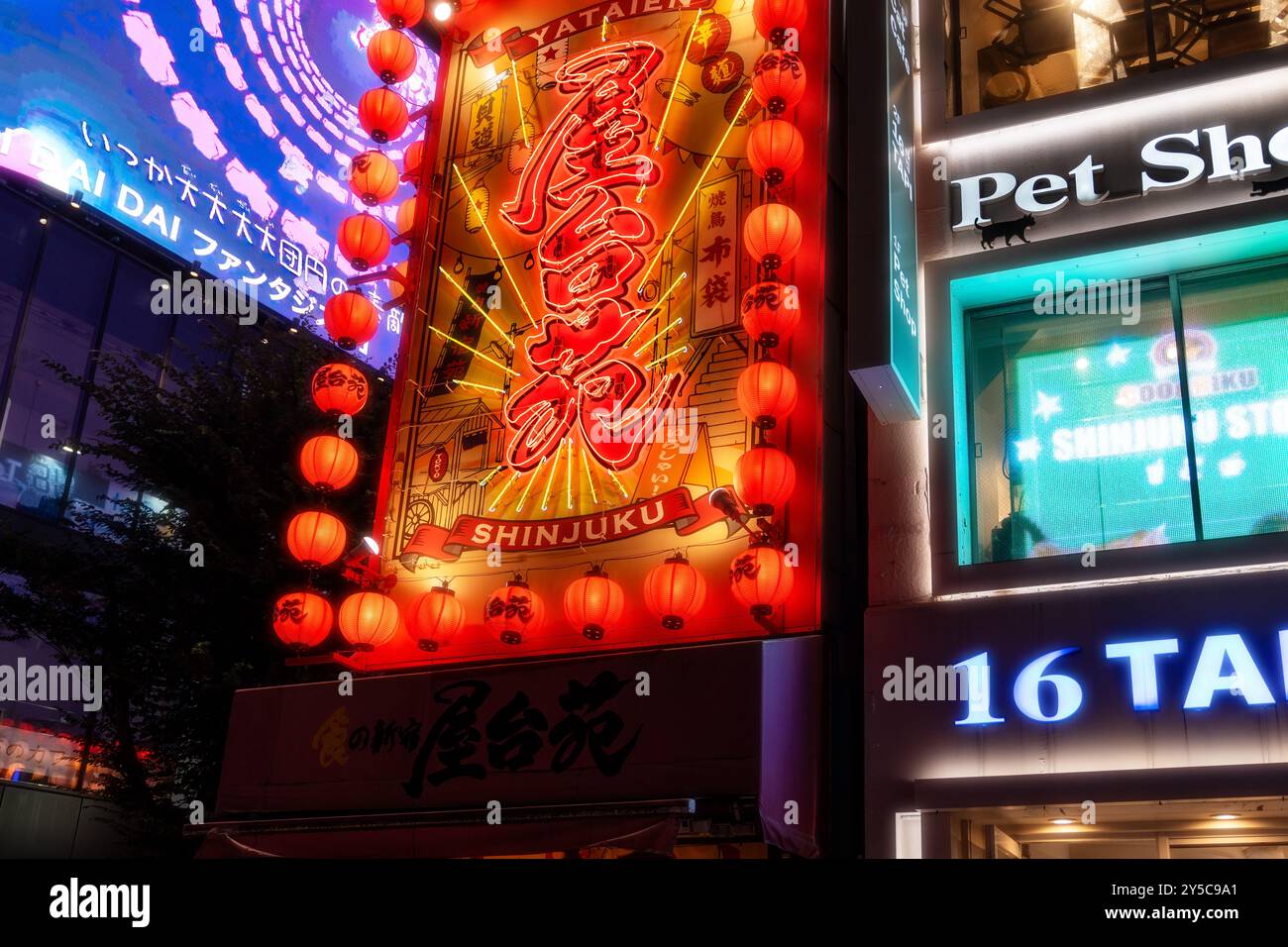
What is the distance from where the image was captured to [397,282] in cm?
1398

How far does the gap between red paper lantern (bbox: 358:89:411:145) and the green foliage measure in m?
4.59

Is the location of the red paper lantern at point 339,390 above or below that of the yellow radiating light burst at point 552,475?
above

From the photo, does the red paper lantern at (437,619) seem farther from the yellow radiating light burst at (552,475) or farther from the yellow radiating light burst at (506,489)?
the yellow radiating light burst at (552,475)

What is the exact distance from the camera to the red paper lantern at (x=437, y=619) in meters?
11.6

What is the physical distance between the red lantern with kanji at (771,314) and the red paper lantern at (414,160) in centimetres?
549

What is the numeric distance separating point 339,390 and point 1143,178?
790 centimetres

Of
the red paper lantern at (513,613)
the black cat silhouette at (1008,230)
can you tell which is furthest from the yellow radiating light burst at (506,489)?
the black cat silhouette at (1008,230)

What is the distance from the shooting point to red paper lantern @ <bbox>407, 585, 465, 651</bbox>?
1160 centimetres

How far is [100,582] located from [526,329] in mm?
9002

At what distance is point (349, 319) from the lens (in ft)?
42.2

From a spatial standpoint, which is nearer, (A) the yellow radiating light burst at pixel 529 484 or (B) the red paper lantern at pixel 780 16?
(B) the red paper lantern at pixel 780 16

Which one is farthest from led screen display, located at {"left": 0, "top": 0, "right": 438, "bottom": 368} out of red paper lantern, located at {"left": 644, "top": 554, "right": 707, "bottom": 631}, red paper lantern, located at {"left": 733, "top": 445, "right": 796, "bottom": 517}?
red paper lantern, located at {"left": 733, "top": 445, "right": 796, "bottom": 517}
